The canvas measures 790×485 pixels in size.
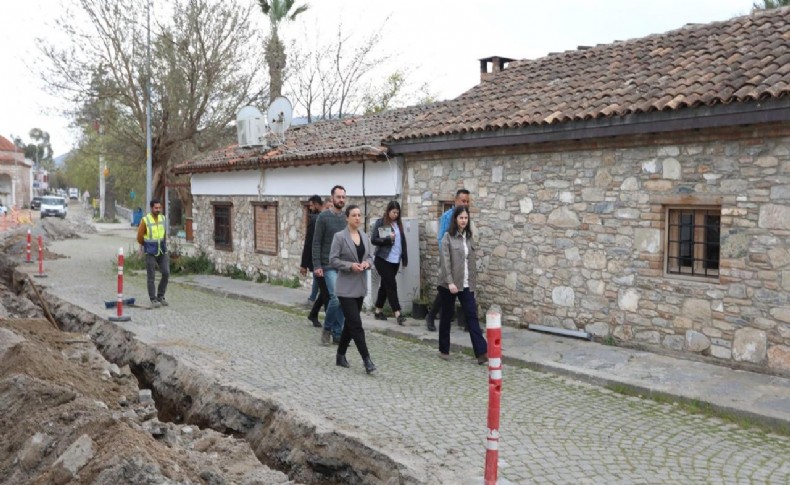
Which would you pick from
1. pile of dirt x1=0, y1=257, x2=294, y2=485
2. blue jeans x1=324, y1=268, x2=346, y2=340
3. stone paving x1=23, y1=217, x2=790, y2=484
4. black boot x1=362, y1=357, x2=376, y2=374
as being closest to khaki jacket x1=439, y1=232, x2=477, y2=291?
stone paving x1=23, y1=217, x2=790, y2=484

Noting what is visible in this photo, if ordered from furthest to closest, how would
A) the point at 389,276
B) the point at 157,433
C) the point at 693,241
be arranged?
the point at 389,276 → the point at 693,241 → the point at 157,433

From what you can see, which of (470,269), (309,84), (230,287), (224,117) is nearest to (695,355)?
(470,269)

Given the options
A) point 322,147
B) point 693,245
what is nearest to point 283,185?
point 322,147

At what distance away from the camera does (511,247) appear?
1004 cm

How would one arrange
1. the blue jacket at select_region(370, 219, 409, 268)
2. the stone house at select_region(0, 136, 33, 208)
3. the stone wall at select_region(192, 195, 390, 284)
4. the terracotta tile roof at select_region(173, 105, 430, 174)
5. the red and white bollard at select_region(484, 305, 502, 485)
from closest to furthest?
1. the red and white bollard at select_region(484, 305, 502, 485)
2. the blue jacket at select_region(370, 219, 409, 268)
3. the terracotta tile roof at select_region(173, 105, 430, 174)
4. the stone wall at select_region(192, 195, 390, 284)
5. the stone house at select_region(0, 136, 33, 208)

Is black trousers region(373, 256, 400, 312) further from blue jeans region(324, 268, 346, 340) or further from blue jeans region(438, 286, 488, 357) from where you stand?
blue jeans region(438, 286, 488, 357)

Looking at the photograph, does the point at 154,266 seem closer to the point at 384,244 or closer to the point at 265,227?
the point at 265,227

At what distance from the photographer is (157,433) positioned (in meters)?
5.86

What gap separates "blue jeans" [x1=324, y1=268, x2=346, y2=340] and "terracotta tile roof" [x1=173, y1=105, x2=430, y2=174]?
137 inches

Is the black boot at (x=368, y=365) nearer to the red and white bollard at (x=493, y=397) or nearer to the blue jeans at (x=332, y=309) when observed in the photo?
the blue jeans at (x=332, y=309)

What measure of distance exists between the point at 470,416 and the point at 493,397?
6.34 feet

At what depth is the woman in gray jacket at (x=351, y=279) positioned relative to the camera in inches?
291

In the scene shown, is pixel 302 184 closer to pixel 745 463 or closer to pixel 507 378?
pixel 507 378

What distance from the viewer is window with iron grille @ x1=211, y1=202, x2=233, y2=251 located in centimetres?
1758
